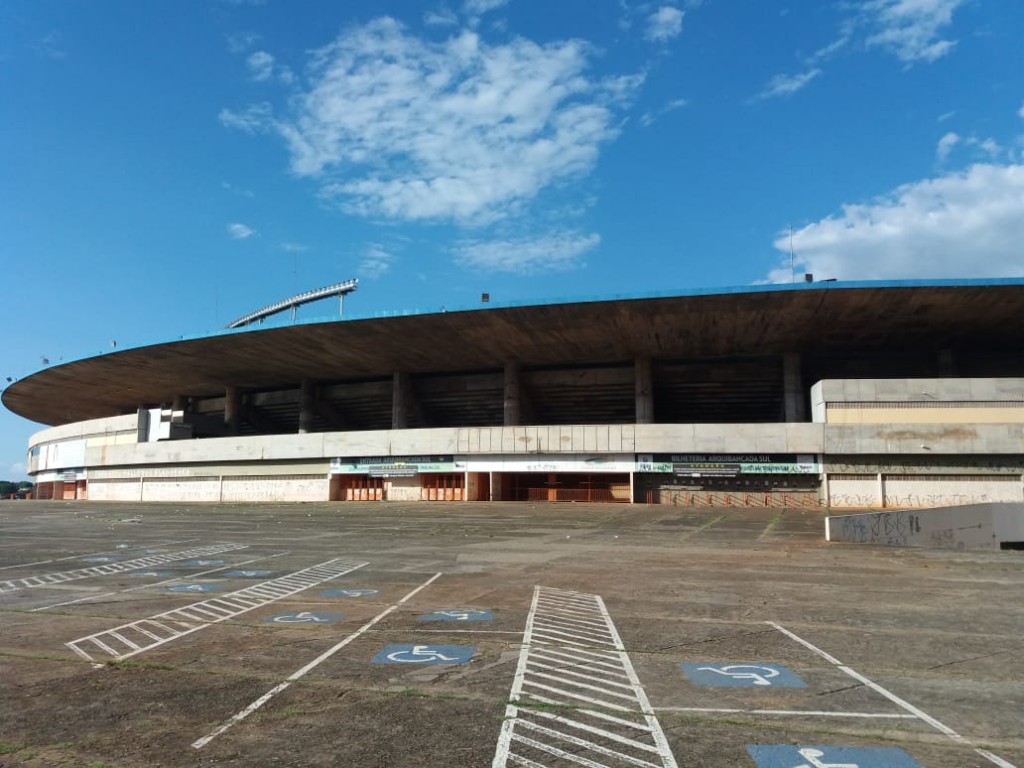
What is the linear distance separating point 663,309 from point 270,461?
31.9 m

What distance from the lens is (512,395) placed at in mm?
50531

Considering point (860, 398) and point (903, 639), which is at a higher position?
point (860, 398)

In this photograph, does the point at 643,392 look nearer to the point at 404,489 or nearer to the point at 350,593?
the point at 404,489

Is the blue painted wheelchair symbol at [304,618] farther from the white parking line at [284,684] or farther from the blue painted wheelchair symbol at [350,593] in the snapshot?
the blue painted wheelchair symbol at [350,593]

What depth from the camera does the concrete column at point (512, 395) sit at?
50250 millimetres

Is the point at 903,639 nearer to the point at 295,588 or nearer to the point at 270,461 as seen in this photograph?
the point at 295,588

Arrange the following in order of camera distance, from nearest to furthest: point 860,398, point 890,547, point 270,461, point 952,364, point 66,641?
point 66,641 → point 890,547 → point 860,398 → point 952,364 → point 270,461

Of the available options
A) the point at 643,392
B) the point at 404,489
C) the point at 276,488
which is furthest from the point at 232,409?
the point at 643,392

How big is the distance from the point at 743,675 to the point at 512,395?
43543 mm

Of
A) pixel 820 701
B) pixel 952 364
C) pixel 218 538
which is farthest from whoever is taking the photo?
pixel 952 364

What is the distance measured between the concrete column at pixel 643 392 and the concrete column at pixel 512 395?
29.0ft

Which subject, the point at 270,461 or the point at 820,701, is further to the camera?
the point at 270,461

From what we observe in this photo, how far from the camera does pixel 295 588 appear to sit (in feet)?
42.8

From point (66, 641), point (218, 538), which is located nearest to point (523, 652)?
point (66, 641)
